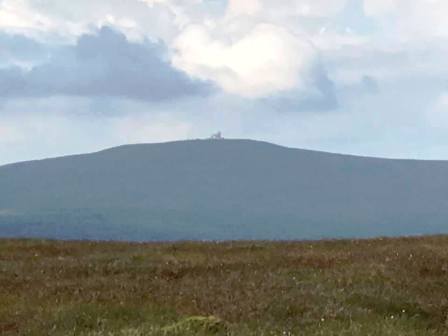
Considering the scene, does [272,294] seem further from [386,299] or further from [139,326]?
[139,326]

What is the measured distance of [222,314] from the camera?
17.9 m

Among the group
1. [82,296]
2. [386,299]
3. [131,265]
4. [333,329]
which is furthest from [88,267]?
[333,329]

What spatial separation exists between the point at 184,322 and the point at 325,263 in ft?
38.5

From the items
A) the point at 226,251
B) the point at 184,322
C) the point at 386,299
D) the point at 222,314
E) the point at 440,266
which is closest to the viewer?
the point at 184,322

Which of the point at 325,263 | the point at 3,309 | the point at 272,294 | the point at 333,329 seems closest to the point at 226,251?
the point at 325,263

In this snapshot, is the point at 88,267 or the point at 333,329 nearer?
the point at 333,329

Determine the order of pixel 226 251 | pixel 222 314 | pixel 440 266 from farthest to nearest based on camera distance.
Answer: pixel 226 251 < pixel 440 266 < pixel 222 314

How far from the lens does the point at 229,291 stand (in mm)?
20672

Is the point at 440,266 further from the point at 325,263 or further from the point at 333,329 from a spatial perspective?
the point at 333,329

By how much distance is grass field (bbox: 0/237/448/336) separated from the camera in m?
16.7

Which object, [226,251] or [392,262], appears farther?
[226,251]

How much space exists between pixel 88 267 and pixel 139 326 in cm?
1013

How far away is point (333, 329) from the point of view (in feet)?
53.0

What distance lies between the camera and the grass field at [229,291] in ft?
54.7
